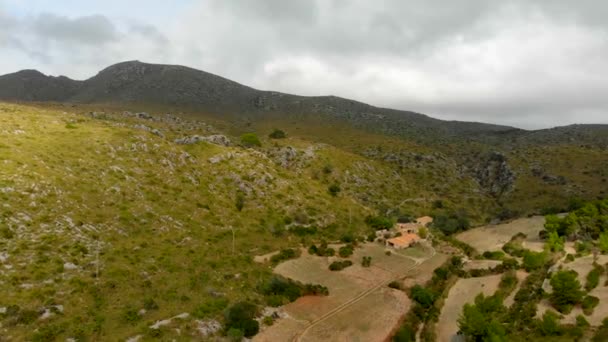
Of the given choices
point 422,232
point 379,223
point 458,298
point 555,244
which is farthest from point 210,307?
point 555,244

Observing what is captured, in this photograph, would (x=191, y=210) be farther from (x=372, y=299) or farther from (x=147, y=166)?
(x=372, y=299)

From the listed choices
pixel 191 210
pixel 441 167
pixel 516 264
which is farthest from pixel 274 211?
pixel 441 167

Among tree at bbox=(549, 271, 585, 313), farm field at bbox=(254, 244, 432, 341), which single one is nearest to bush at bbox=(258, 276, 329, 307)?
farm field at bbox=(254, 244, 432, 341)

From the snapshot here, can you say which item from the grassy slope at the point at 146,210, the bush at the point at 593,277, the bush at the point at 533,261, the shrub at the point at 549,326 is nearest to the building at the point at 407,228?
the grassy slope at the point at 146,210

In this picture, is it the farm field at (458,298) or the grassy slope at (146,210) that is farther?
the farm field at (458,298)

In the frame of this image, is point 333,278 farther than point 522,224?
No

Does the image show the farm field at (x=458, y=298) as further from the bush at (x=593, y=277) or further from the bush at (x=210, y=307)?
the bush at (x=210, y=307)

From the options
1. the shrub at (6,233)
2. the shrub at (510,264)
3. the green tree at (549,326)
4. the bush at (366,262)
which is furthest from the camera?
the bush at (366,262)
